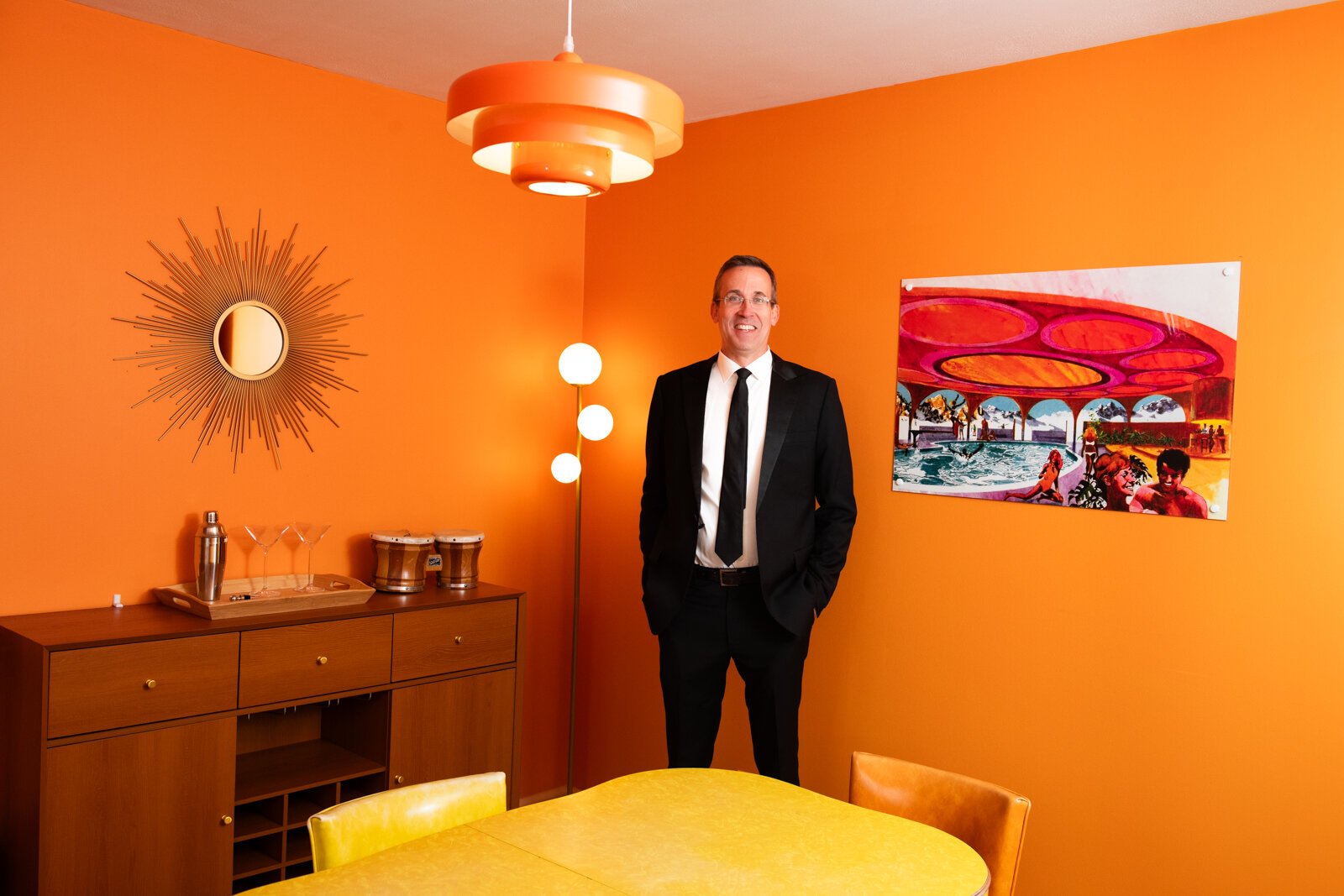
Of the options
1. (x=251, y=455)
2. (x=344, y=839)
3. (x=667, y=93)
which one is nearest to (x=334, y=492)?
(x=251, y=455)

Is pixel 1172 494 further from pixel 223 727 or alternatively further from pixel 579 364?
pixel 223 727

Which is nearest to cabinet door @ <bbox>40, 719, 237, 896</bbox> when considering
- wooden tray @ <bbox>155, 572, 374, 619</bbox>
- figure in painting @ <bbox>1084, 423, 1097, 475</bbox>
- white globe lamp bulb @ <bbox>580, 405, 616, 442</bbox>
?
wooden tray @ <bbox>155, 572, 374, 619</bbox>

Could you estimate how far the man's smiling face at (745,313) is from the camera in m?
3.31

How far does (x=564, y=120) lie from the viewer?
1.55 m

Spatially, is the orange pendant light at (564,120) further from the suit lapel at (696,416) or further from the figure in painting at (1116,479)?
the figure in painting at (1116,479)

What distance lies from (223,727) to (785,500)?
1755 millimetres

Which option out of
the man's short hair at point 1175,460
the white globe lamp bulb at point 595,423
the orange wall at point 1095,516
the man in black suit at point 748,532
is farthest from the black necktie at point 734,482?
the man's short hair at point 1175,460

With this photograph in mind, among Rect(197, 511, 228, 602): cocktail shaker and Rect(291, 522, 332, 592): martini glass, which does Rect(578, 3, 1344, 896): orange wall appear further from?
Rect(197, 511, 228, 602): cocktail shaker

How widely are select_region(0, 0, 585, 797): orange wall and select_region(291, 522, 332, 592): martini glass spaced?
42 mm

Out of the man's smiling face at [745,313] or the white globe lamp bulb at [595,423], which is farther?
the white globe lamp bulb at [595,423]

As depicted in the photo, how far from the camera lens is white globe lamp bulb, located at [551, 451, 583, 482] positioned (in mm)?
4125

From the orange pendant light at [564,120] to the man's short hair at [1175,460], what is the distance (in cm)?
200

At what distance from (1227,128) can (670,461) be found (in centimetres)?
185

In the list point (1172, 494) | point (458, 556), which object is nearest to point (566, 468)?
point (458, 556)
